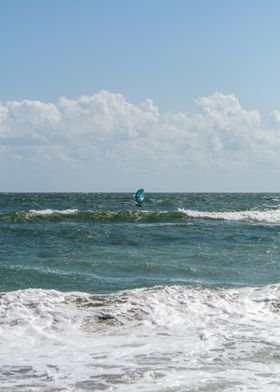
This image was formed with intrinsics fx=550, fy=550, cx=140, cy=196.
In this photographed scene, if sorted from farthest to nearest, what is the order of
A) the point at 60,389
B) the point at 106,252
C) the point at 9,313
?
the point at 106,252 < the point at 9,313 < the point at 60,389

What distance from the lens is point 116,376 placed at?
702 centimetres

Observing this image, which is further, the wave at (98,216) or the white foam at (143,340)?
the wave at (98,216)

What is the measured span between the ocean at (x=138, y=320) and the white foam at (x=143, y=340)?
Answer: 2 centimetres

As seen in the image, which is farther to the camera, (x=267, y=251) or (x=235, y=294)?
(x=267, y=251)

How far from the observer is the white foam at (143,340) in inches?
271

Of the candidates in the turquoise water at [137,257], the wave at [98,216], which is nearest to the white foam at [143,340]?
the turquoise water at [137,257]

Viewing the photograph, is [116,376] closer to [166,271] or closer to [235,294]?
[235,294]

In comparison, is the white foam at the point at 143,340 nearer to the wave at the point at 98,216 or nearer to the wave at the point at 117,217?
the wave at the point at 117,217

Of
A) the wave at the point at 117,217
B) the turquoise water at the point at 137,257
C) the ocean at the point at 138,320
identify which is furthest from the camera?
the wave at the point at 117,217

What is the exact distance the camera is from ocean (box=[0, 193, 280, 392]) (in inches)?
275

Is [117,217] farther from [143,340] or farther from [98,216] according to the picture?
[143,340]

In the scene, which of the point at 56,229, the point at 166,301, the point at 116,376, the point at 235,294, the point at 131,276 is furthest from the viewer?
the point at 56,229

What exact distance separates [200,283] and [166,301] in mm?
2711

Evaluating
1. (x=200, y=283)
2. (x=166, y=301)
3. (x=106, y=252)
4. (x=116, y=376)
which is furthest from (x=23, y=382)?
(x=106, y=252)
